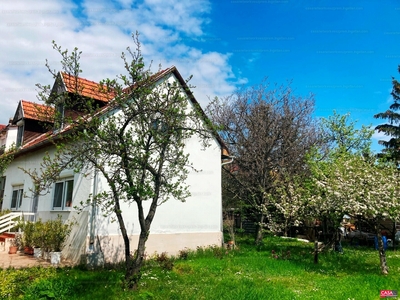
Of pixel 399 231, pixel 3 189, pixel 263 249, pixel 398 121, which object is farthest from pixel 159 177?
pixel 398 121

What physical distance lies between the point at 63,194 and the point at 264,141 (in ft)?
35.9

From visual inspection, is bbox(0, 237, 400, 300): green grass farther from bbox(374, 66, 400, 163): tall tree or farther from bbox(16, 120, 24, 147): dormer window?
bbox(374, 66, 400, 163): tall tree

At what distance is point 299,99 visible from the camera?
788 inches

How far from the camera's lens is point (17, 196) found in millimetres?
16078

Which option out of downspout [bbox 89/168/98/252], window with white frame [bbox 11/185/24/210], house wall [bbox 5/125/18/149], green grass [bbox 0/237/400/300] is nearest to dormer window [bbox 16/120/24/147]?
house wall [bbox 5/125/18/149]

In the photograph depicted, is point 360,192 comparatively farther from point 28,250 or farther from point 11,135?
point 11,135

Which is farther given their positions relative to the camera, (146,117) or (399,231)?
(399,231)

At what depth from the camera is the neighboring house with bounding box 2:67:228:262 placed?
34.7ft

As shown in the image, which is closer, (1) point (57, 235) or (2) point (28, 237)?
(1) point (57, 235)

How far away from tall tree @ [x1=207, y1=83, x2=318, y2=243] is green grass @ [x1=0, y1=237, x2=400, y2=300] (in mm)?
6041

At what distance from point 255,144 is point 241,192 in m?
3.10

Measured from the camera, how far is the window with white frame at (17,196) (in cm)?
1568

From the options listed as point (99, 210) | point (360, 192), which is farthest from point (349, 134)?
point (99, 210)

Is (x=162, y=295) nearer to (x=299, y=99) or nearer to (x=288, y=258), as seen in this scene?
(x=288, y=258)
